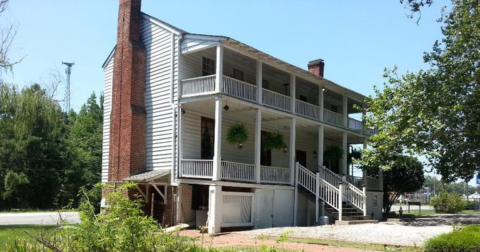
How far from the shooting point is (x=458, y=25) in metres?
18.4

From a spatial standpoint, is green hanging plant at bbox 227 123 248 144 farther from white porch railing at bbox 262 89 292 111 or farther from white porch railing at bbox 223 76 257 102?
white porch railing at bbox 262 89 292 111

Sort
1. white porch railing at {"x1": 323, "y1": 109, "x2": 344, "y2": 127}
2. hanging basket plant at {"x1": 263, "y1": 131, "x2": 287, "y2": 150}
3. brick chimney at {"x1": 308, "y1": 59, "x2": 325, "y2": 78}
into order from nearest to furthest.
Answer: hanging basket plant at {"x1": 263, "y1": 131, "x2": 287, "y2": 150} < white porch railing at {"x1": 323, "y1": 109, "x2": 344, "y2": 127} < brick chimney at {"x1": 308, "y1": 59, "x2": 325, "y2": 78}

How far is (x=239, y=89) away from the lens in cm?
2014

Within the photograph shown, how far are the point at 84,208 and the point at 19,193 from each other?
43358 mm

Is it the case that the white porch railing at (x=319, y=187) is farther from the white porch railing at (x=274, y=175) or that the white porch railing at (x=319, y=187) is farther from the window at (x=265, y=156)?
the window at (x=265, y=156)

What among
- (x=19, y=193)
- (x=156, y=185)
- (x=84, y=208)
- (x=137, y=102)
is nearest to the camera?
(x=84, y=208)

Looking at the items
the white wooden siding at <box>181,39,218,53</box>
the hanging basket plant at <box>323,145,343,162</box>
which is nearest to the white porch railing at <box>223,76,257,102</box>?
the white wooden siding at <box>181,39,218,53</box>

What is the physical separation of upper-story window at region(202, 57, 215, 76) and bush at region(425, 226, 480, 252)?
42.6ft

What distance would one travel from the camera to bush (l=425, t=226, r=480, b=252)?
35.4 ft

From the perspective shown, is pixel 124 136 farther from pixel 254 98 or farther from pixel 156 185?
pixel 254 98

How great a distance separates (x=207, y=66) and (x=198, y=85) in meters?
2.45

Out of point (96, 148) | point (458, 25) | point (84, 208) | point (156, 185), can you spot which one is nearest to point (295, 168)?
point (156, 185)

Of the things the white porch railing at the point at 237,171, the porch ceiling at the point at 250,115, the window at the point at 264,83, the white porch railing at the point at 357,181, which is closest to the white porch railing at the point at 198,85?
the porch ceiling at the point at 250,115

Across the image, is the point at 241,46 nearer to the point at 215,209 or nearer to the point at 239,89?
the point at 239,89
